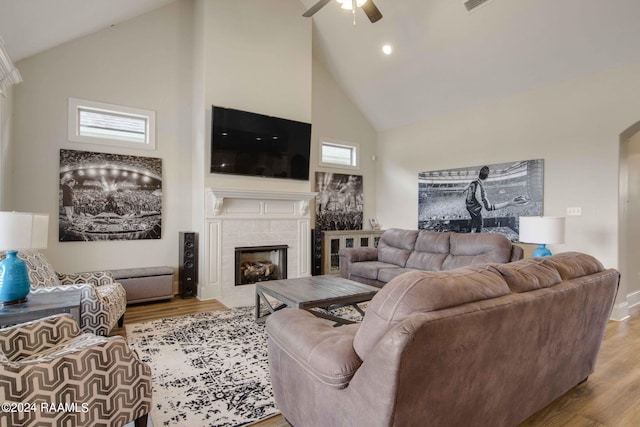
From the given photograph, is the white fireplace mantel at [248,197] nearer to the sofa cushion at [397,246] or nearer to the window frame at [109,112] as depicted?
the window frame at [109,112]

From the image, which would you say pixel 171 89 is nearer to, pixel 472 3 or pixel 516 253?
pixel 472 3

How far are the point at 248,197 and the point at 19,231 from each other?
10.1 feet

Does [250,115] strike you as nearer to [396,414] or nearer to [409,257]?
[409,257]

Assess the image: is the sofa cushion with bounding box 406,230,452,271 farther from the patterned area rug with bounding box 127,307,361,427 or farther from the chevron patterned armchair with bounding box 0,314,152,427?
the chevron patterned armchair with bounding box 0,314,152,427

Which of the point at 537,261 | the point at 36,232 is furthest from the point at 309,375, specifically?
the point at 36,232

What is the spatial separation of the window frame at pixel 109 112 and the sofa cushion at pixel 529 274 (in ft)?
15.9

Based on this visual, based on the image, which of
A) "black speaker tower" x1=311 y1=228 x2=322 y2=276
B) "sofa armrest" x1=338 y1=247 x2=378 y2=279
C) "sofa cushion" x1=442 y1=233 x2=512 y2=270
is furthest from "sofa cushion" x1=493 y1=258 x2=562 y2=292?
"black speaker tower" x1=311 y1=228 x2=322 y2=276

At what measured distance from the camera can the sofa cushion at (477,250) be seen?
12.8 ft

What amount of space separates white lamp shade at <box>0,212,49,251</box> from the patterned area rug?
1.21 m

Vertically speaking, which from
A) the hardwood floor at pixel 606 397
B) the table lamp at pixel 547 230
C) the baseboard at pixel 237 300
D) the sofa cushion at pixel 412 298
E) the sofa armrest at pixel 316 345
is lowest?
the baseboard at pixel 237 300

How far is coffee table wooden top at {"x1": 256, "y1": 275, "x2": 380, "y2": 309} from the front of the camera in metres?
2.94

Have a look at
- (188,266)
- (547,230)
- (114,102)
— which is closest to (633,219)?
(547,230)

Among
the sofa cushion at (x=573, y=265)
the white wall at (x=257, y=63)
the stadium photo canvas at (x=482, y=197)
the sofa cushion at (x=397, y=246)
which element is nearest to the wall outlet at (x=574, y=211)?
the stadium photo canvas at (x=482, y=197)

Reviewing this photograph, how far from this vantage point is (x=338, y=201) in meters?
6.74
